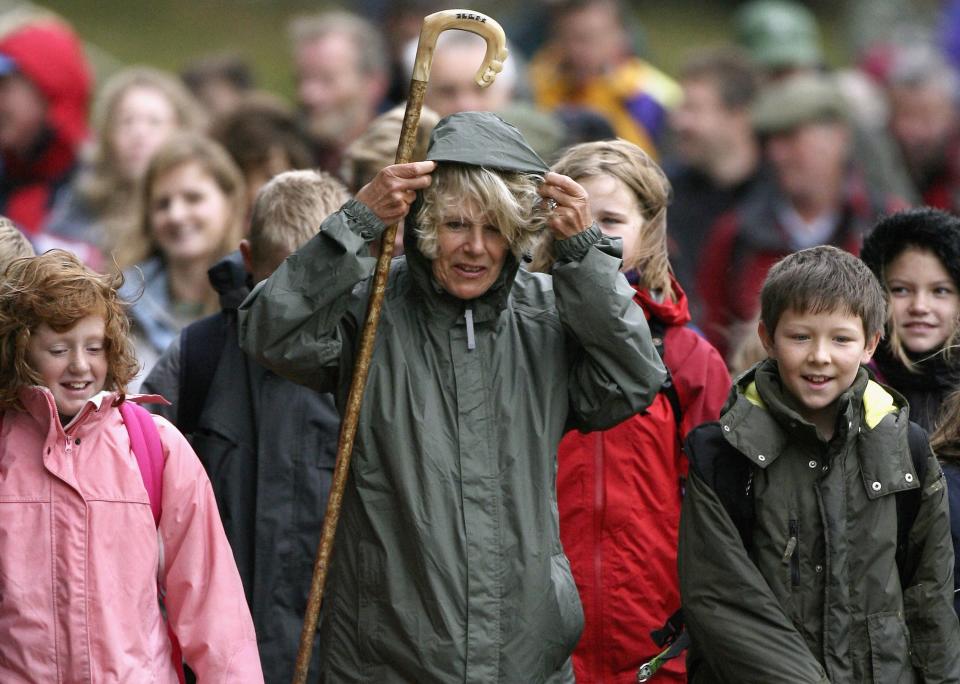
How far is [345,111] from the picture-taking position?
37.4 feet

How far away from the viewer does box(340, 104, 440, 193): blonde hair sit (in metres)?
7.05

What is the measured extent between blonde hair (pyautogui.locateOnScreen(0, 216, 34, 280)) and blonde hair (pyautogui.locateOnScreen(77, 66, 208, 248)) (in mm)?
3587

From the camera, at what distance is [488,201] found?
495cm

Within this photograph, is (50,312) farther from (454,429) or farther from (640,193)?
(640,193)

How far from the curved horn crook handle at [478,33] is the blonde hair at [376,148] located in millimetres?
1868

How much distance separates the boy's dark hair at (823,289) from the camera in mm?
5207

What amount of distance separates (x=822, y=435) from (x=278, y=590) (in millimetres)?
1870

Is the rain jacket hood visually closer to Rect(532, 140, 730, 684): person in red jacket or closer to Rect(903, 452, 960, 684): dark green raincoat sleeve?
Rect(532, 140, 730, 684): person in red jacket

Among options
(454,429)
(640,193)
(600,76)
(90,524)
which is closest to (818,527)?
(454,429)

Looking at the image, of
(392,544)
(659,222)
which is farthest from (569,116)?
(392,544)

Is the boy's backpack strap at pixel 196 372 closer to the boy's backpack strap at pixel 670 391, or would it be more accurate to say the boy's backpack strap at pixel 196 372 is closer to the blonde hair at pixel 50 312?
the blonde hair at pixel 50 312

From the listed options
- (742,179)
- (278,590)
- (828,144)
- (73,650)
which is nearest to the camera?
(73,650)

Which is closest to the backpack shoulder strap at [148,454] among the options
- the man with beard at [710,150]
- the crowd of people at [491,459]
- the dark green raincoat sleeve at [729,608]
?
the crowd of people at [491,459]

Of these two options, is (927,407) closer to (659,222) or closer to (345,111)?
(659,222)
